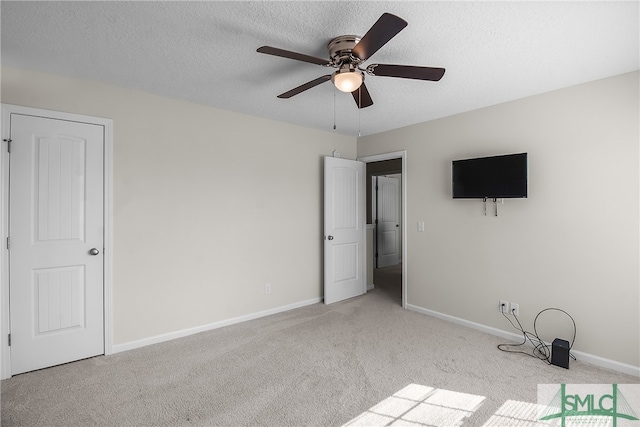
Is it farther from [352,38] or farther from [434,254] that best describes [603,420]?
[352,38]

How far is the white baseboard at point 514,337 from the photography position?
2.49 metres

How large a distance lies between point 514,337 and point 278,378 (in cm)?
235

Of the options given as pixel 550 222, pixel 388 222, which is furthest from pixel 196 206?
pixel 388 222

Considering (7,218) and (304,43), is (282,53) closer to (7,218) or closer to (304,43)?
(304,43)

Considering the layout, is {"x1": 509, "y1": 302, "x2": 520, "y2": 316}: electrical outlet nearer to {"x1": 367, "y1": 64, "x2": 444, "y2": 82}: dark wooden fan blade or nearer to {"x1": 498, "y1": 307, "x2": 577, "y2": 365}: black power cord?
{"x1": 498, "y1": 307, "x2": 577, "y2": 365}: black power cord

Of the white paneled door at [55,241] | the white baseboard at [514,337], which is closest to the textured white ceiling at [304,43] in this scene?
the white paneled door at [55,241]

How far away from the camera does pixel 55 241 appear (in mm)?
2582

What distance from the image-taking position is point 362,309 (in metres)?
4.05

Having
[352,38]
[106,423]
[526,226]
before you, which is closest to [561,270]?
[526,226]

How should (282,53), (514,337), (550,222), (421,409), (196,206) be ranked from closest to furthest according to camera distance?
(282,53) < (421,409) < (550,222) < (514,337) < (196,206)

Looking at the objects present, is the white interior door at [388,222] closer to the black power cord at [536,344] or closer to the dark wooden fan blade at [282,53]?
the black power cord at [536,344]

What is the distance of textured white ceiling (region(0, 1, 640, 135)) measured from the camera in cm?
173

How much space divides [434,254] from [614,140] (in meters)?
1.94

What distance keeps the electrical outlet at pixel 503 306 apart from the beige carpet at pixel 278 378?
0.96 ft
